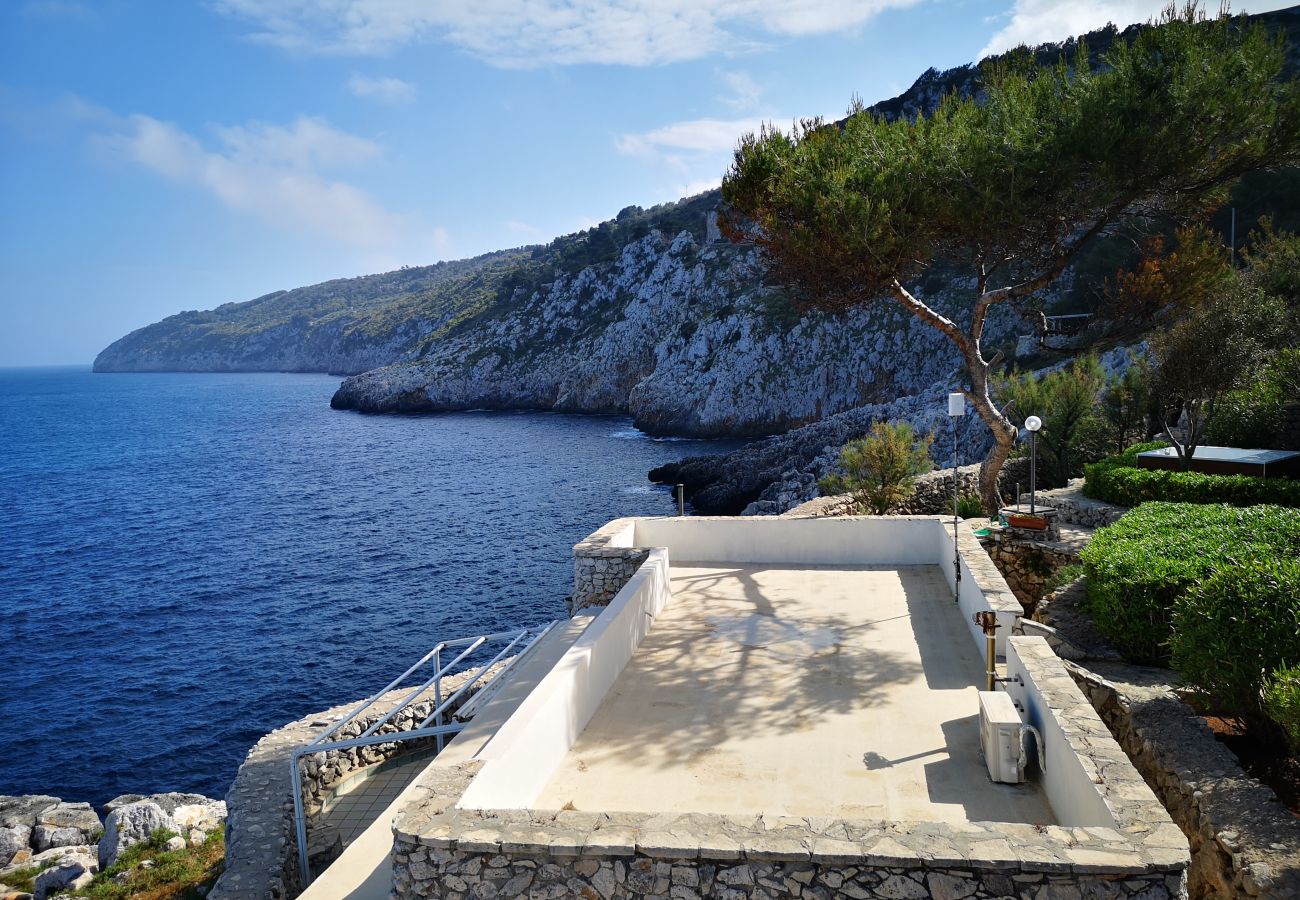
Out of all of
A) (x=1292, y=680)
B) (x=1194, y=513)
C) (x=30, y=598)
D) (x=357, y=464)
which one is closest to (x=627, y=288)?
(x=357, y=464)

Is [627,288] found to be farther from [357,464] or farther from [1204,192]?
[1204,192]

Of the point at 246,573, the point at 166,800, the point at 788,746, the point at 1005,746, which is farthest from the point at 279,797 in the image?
the point at 246,573

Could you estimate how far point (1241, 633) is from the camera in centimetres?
677

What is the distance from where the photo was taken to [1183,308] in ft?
56.9

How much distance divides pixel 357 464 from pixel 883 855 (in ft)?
193

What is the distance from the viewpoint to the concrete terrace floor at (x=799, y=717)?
234 inches

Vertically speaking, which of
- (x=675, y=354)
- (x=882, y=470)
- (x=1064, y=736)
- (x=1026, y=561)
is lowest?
(x=1026, y=561)

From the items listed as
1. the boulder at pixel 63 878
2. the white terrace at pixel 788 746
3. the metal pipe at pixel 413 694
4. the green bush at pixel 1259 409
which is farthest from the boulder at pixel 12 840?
the green bush at pixel 1259 409

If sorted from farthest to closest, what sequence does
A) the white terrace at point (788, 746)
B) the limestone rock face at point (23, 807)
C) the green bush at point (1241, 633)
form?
1. the limestone rock face at point (23, 807)
2. the green bush at point (1241, 633)
3. the white terrace at point (788, 746)

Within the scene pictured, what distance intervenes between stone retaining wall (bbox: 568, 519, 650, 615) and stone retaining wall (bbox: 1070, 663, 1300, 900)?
16.6ft

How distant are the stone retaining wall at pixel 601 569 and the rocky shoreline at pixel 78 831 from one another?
27.3ft

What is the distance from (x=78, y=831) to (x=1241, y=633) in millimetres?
17880

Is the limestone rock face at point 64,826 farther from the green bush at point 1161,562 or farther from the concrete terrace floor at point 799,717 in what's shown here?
the green bush at point 1161,562

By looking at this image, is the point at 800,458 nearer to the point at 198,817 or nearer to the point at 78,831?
the point at 198,817
